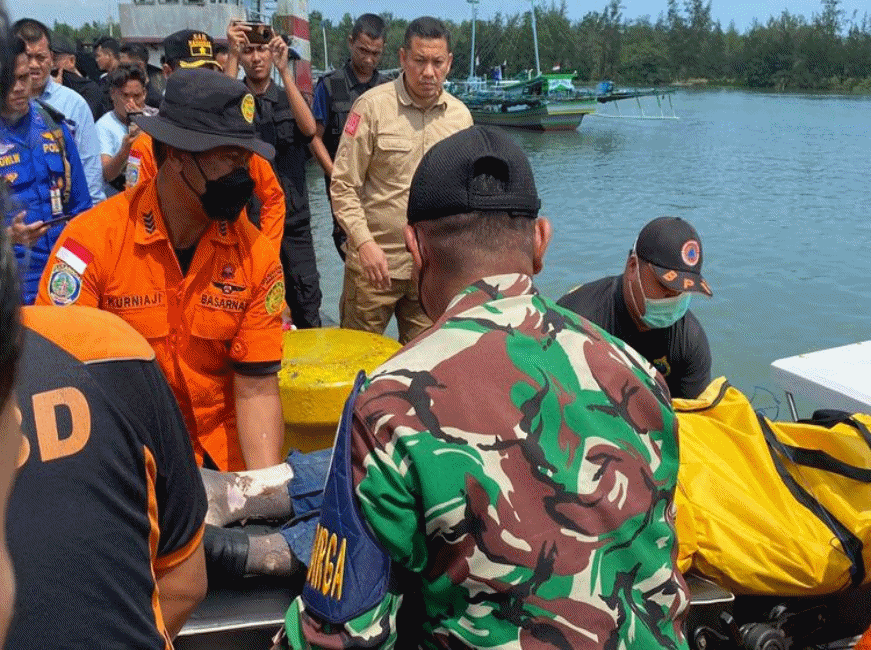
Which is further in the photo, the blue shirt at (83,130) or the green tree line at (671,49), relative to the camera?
the green tree line at (671,49)

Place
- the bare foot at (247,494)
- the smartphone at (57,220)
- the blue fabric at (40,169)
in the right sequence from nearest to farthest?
the bare foot at (247,494) → the blue fabric at (40,169) → the smartphone at (57,220)

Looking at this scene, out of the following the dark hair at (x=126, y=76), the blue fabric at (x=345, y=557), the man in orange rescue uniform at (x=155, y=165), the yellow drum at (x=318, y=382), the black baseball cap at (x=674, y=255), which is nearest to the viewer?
the blue fabric at (x=345, y=557)

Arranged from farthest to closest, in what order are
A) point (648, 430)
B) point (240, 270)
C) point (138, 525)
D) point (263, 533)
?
point (240, 270)
point (263, 533)
point (648, 430)
point (138, 525)

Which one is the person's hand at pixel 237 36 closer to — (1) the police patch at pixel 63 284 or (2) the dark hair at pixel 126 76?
(2) the dark hair at pixel 126 76

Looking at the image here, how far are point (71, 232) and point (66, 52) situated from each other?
5.89 meters

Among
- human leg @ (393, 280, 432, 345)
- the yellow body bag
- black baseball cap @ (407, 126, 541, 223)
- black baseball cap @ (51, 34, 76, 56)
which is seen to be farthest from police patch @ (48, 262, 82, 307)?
black baseball cap @ (51, 34, 76, 56)

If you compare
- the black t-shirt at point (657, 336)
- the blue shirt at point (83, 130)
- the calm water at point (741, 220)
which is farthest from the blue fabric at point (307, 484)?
the calm water at point (741, 220)

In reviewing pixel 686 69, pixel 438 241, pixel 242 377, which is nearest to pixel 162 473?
pixel 438 241

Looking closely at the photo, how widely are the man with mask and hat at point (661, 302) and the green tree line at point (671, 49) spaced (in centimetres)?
5777

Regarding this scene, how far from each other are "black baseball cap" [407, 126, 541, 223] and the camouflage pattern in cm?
16

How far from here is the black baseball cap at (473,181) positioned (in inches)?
55.4

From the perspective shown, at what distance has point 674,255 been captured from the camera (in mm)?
3141

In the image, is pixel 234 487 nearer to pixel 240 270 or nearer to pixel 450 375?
pixel 240 270

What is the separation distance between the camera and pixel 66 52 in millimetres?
7484
